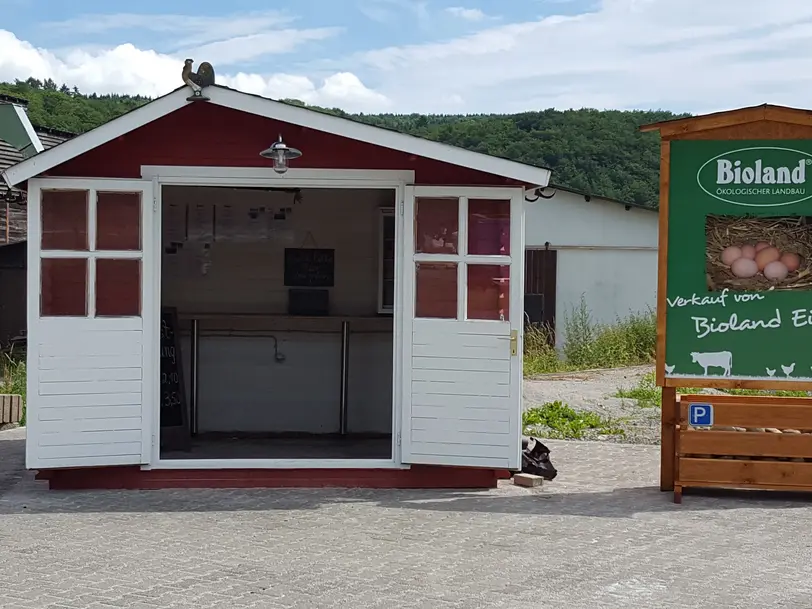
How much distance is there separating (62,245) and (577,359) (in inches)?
469

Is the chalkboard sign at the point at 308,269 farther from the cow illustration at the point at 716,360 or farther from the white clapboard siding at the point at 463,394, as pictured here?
the cow illustration at the point at 716,360

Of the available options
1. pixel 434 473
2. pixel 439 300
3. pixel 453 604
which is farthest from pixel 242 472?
pixel 453 604

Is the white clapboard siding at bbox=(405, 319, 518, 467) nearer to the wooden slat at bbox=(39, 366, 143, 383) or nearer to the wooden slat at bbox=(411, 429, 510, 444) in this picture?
the wooden slat at bbox=(411, 429, 510, 444)

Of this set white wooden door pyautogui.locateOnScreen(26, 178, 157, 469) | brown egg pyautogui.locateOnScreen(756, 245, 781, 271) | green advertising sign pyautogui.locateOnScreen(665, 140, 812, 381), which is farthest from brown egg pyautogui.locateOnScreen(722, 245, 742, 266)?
white wooden door pyautogui.locateOnScreen(26, 178, 157, 469)

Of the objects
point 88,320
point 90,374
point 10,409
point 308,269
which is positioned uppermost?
point 308,269

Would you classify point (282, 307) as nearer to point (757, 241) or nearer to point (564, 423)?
point (564, 423)

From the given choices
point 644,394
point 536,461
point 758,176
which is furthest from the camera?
point 644,394

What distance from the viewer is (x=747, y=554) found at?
633cm

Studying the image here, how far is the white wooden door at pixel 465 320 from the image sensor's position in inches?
314

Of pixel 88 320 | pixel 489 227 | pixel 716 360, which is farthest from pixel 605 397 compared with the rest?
pixel 88 320

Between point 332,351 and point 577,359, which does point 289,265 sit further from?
point 577,359

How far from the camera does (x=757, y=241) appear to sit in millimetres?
7781

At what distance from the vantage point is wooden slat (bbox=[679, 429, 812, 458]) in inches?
299

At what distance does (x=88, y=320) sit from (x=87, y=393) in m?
0.53
